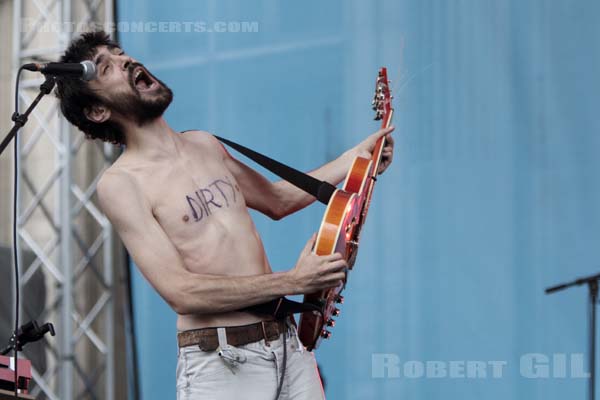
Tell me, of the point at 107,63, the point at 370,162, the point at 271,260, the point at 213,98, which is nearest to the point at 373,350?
the point at 271,260

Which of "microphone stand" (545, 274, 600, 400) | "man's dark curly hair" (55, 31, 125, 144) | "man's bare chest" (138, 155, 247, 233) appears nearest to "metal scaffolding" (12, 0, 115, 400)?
"man's dark curly hair" (55, 31, 125, 144)

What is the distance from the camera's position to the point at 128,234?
276 centimetres

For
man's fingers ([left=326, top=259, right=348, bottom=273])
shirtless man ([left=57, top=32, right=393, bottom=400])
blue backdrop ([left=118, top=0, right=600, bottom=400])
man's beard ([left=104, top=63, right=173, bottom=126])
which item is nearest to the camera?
man's fingers ([left=326, top=259, right=348, bottom=273])

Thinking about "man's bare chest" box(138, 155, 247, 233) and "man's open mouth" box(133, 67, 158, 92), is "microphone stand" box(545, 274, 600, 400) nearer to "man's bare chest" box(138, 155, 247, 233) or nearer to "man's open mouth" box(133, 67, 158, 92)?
"man's bare chest" box(138, 155, 247, 233)

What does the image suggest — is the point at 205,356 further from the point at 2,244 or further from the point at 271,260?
the point at 2,244

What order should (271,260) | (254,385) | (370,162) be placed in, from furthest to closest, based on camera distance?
(271,260), (370,162), (254,385)

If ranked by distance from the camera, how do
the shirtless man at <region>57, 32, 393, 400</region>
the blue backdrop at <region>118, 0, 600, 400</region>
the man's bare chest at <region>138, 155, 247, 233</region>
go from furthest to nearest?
the blue backdrop at <region>118, 0, 600, 400</region>, the man's bare chest at <region>138, 155, 247, 233</region>, the shirtless man at <region>57, 32, 393, 400</region>

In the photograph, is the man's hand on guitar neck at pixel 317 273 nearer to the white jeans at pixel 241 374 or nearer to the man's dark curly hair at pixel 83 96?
the white jeans at pixel 241 374

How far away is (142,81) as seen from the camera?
9.82 feet

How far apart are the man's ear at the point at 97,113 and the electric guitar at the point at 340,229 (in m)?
0.77

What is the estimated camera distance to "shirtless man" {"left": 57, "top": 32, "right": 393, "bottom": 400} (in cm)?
266

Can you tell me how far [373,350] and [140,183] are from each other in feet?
6.36

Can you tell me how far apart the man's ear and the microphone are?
0.19 m

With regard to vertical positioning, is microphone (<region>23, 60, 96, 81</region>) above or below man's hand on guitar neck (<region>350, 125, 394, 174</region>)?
above
